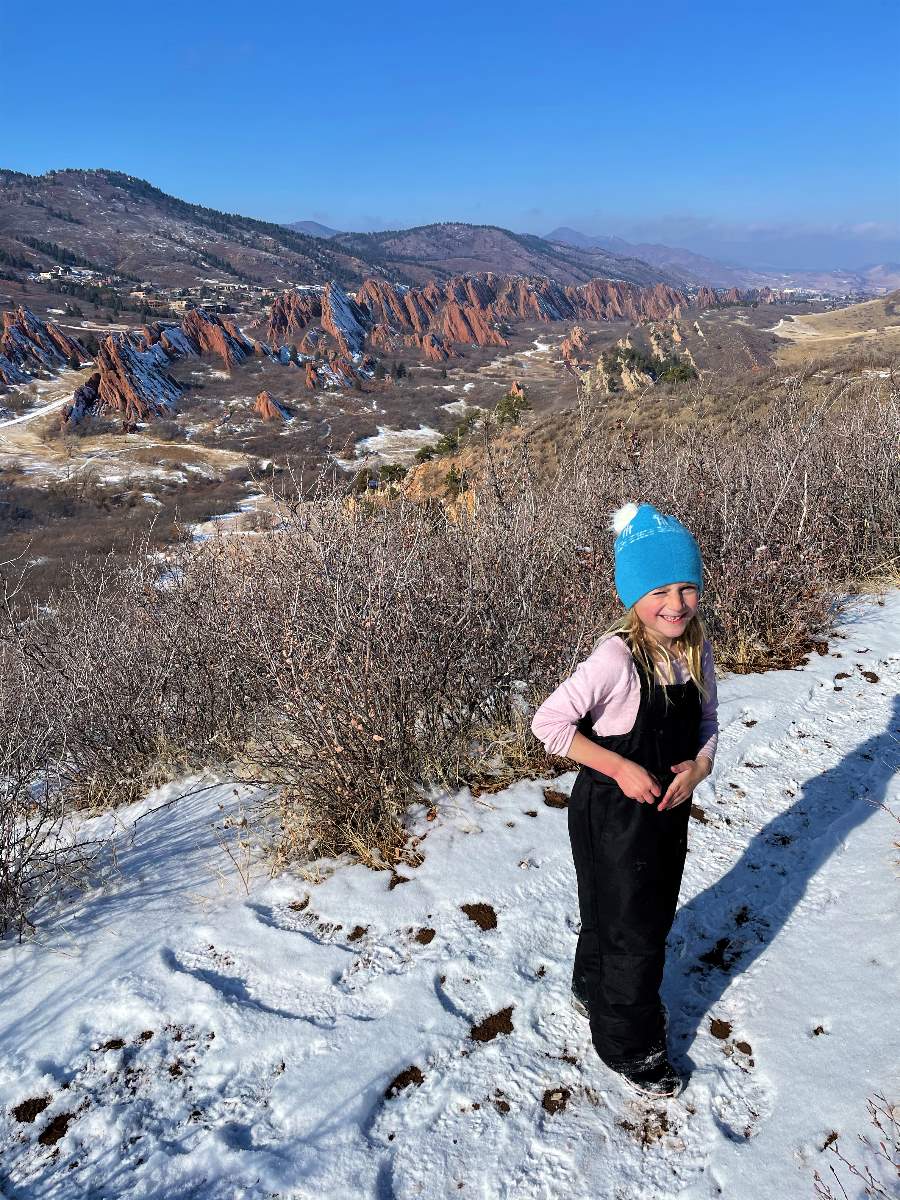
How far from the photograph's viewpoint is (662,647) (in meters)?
1.56

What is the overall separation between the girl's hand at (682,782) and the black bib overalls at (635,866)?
3 cm

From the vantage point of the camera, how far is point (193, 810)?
123 inches

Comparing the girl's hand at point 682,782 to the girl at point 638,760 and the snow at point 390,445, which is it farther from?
the snow at point 390,445

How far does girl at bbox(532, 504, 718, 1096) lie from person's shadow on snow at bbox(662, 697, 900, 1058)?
25cm

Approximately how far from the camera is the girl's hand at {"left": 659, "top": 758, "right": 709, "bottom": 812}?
154cm

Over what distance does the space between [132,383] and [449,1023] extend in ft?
212

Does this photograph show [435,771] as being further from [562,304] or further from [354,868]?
[562,304]

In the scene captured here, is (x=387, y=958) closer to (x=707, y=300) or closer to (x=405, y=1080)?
(x=405, y=1080)

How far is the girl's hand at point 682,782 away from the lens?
60.7 inches

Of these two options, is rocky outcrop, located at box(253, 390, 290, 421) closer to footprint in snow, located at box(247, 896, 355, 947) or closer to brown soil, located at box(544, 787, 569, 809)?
brown soil, located at box(544, 787, 569, 809)

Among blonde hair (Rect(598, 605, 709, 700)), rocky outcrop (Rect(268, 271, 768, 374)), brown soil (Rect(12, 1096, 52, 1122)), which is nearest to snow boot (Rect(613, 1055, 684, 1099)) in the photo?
blonde hair (Rect(598, 605, 709, 700))

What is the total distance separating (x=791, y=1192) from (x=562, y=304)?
482ft

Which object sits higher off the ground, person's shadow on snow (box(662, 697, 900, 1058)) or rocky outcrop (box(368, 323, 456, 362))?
rocky outcrop (box(368, 323, 456, 362))

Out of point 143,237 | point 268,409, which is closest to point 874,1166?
point 268,409
